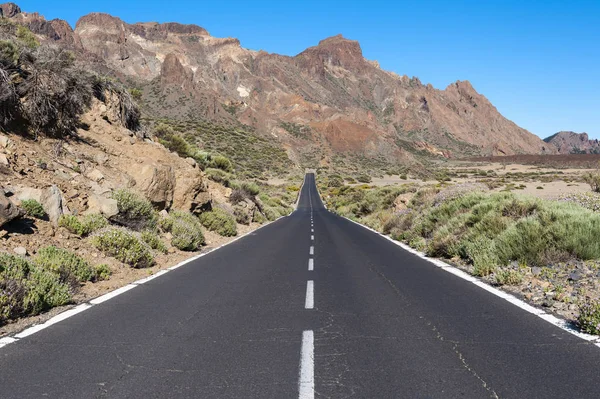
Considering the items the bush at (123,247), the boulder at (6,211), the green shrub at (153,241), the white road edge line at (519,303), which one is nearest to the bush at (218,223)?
the green shrub at (153,241)

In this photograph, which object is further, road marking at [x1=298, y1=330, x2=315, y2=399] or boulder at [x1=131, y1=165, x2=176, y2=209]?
boulder at [x1=131, y1=165, x2=176, y2=209]

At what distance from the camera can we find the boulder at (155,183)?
15328 millimetres

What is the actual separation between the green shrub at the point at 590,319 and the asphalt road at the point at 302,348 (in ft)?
1.09

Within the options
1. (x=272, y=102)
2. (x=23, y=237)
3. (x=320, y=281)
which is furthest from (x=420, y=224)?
(x=272, y=102)

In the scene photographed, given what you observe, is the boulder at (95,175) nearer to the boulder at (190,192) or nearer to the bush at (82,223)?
the bush at (82,223)

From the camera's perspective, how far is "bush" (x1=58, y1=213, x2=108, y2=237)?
1023 centimetres

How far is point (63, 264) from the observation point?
796 centimetres

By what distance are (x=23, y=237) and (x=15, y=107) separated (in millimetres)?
6827

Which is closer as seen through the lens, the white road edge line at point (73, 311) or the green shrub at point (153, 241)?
the white road edge line at point (73, 311)

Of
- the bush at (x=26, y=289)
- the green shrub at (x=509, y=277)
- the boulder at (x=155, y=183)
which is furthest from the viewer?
the boulder at (x=155, y=183)

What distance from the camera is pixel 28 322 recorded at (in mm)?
5785

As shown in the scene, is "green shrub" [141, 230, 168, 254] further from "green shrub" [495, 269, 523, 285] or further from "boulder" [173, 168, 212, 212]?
"green shrub" [495, 269, 523, 285]

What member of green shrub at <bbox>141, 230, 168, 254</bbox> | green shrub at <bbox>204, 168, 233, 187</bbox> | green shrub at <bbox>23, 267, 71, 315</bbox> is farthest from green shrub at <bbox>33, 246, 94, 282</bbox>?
green shrub at <bbox>204, 168, 233, 187</bbox>

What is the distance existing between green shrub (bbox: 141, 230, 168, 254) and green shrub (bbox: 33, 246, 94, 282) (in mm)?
3556
